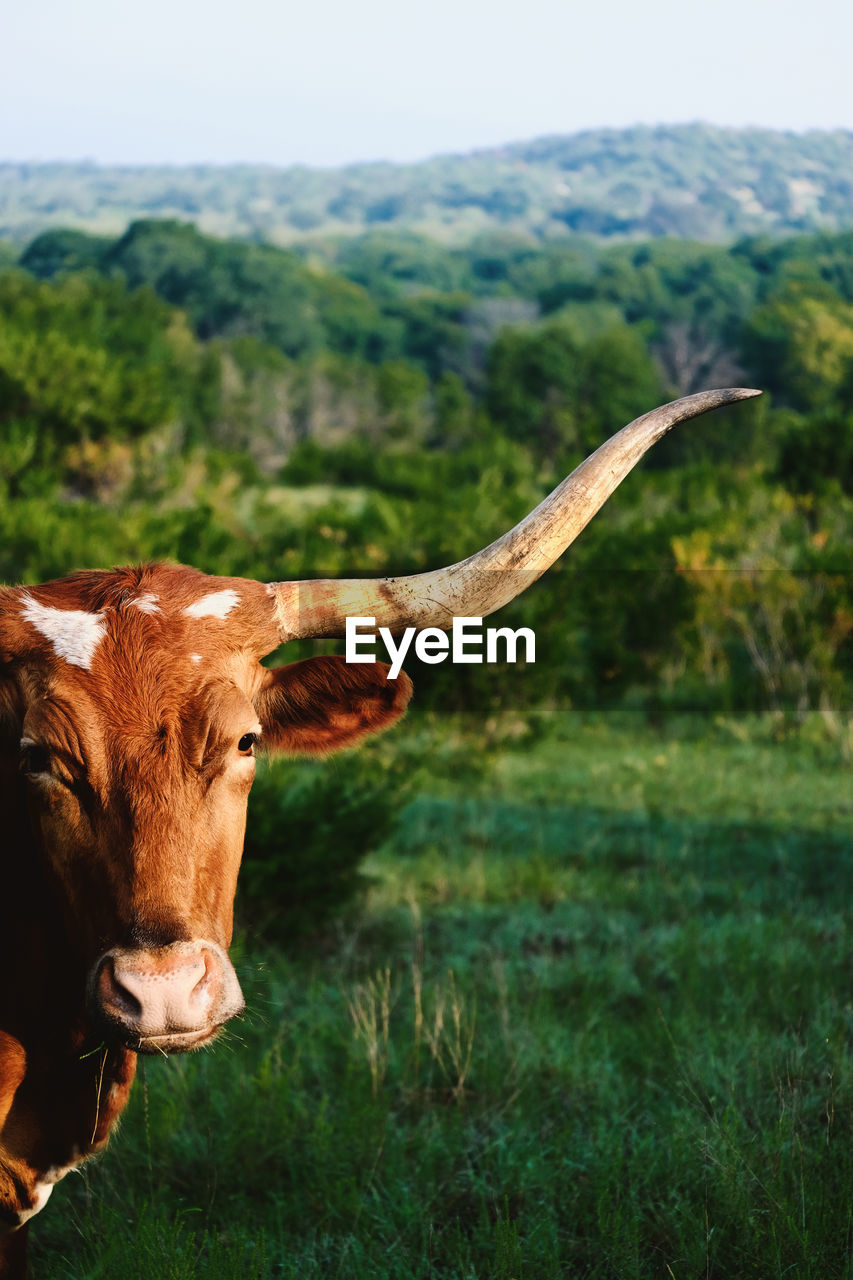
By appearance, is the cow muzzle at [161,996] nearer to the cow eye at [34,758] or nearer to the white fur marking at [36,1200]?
the cow eye at [34,758]

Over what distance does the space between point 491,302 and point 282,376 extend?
41.8m

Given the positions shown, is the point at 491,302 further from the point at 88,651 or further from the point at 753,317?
the point at 88,651

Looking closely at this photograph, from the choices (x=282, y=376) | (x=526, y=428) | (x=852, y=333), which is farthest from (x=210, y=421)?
(x=852, y=333)

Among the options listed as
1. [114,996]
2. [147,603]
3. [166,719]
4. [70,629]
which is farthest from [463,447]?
[114,996]

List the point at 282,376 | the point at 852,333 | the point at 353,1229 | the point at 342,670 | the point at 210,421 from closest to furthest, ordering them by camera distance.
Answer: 1. the point at 342,670
2. the point at 353,1229
3. the point at 210,421
4. the point at 282,376
5. the point at 852,333

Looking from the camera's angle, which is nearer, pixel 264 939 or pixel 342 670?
pixel 342 670

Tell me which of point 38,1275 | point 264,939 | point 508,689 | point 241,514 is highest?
point 241,514

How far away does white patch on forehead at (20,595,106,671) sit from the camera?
91.3 inches

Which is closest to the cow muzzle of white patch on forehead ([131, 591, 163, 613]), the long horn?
white patch on forehead ([131, 591, 163, 613])

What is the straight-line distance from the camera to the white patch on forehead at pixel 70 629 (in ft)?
7.61

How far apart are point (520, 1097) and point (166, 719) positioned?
2.15m

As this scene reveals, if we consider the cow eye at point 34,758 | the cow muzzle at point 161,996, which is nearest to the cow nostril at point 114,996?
the cow muzzle at point 161,996

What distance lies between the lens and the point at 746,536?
1142 centimetres

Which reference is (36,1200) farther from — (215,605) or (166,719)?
(215,605)
